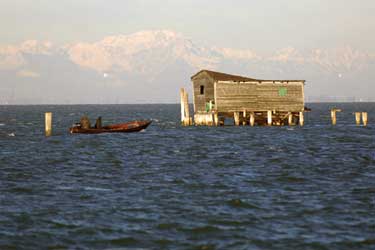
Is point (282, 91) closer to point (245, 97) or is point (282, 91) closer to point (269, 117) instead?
point (269, 117)

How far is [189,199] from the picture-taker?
22.1 metres

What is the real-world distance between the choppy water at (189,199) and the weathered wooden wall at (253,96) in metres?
21.3

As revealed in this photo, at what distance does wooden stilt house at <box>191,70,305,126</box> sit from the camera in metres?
62.1

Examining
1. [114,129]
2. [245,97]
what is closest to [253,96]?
[245,97]

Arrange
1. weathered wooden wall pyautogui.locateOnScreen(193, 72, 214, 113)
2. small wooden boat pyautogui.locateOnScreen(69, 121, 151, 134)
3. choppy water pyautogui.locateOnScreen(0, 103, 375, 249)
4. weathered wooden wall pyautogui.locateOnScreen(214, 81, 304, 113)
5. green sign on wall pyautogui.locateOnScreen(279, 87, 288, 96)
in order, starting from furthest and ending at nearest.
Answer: weathered wooden wall pyautogui.locateOnScreen(193, 72, 214, 113), green sign on wall pyautogui.locateOnScreen(279, 87, 288, 96), weathered wooden wall pyautogui.locateOnScreen(214, 81, 304, 113), small wooden boat pyautogui.locateOnScreen(69, 121, 151, 134), choppy water pyautogui.locateOnScreen(0, 103, 375, 249)

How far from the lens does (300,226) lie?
17734 millimetres

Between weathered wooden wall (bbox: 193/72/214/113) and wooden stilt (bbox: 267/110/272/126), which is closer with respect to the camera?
wooden stilt (bbox: 267/110/272/126)

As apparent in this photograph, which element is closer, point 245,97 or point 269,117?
point 245,97

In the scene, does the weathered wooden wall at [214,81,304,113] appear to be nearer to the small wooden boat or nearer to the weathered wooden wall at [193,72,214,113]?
the weathered wooden wall at [193,72,214,113]

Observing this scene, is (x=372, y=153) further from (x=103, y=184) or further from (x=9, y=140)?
(x=9, y=140)

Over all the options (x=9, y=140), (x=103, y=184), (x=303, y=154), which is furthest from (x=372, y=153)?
(x=9, y=140)

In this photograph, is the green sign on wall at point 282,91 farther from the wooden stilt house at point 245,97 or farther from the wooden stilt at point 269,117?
the wooden stilt at point 269,117

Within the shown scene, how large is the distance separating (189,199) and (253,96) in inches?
1618

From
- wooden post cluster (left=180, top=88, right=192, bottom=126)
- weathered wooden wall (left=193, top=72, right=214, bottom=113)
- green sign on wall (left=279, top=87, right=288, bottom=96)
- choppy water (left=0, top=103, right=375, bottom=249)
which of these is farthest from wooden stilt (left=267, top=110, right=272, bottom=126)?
choppy water (left=0, top=103, right=375, bottom=249)
